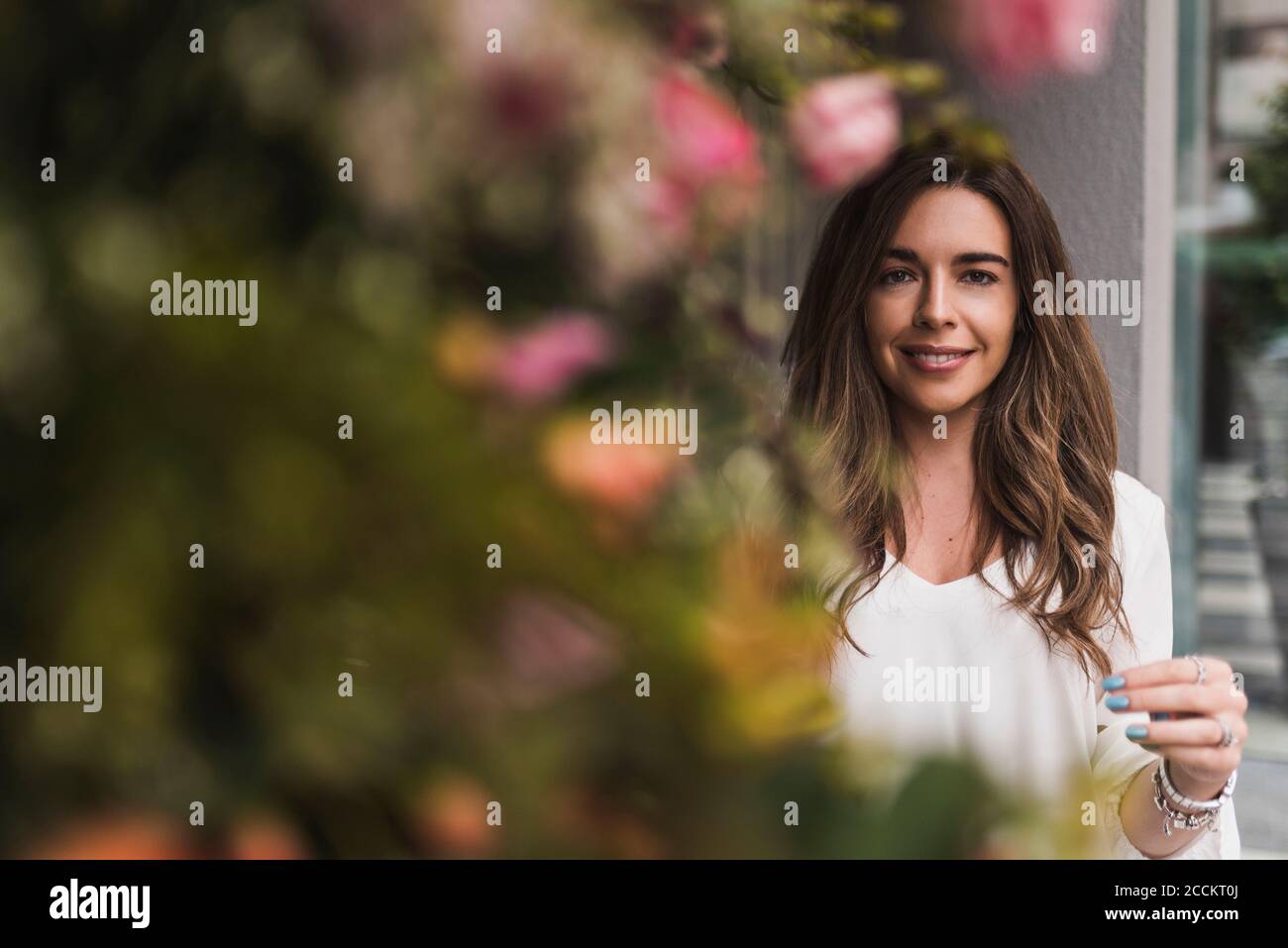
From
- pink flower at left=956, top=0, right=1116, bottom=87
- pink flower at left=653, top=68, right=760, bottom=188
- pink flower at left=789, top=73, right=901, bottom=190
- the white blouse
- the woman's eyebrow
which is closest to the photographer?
pink flower at left=653, top=68, right=760, bottom=188

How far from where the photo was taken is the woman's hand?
146 cm

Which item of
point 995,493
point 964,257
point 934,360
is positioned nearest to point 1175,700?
point 995,493

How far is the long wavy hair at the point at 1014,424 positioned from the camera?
58.4 inches

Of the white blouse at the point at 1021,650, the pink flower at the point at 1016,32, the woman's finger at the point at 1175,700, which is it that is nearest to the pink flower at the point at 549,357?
the pink flower at the point at 1016,32

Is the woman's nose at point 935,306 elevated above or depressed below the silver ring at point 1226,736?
above

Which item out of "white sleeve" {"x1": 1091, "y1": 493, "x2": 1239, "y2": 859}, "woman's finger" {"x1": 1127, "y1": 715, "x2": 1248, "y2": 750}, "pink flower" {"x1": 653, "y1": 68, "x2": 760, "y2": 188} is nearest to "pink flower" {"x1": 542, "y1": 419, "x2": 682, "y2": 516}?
"pink flower" {"x1": 653, "y1": 68, "x2": 760, "y2": 188}

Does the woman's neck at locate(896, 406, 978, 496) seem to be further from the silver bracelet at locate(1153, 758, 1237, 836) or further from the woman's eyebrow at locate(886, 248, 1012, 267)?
the silver bracelet at locate(1153, 758, 1237, 836)

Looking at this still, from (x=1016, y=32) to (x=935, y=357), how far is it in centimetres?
72

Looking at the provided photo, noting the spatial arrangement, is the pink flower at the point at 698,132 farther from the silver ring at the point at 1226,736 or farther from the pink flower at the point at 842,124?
the silver ring at the point at 1226,736

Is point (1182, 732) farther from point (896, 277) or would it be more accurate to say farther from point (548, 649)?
point (548, 649)

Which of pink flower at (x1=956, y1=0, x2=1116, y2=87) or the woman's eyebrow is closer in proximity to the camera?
pink flower at (x1=956, y1=0, x2=1116, y2=87)

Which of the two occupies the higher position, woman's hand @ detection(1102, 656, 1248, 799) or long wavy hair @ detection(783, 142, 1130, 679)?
long wavy hair @ detection(783, 142, 1130, 679)

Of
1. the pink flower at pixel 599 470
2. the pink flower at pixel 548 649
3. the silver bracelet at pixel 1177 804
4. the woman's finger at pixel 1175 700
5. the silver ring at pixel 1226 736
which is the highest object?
the pink flower at pixel 599 470
